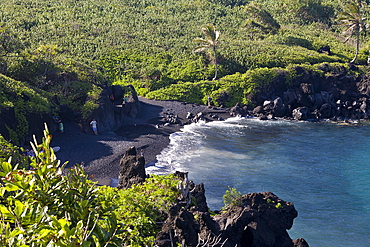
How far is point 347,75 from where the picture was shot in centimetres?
6112

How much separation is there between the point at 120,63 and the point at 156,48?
31.9 ft

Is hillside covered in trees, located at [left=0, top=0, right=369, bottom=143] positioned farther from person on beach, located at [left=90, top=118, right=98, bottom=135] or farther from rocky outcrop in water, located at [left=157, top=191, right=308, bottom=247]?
rocky outcrop in water, located at [left=157, top=191, right=308, bottom=247]

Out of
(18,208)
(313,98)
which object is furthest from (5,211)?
(313,98)

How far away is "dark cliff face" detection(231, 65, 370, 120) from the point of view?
53094 mm

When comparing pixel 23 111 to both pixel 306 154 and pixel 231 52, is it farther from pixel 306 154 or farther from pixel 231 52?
pixel 231 52

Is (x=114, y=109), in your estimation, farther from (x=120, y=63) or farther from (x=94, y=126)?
(x=120, y=63)

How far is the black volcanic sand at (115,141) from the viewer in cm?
3120

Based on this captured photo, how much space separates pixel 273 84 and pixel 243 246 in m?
44.3

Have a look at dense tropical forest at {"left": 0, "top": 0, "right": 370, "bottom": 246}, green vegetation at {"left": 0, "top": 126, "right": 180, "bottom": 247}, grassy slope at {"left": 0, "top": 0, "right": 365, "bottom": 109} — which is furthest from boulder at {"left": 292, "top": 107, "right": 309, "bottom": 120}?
green vegetation at {"left": 0, "top": 126, "right": 180, "bottom": 247}

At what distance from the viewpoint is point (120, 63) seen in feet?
221

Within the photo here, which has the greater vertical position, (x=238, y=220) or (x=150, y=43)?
(x=150, y=43)

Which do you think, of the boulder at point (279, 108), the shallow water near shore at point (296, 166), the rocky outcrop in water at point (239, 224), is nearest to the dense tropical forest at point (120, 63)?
the rocky outcrop in water at point (239, 224)

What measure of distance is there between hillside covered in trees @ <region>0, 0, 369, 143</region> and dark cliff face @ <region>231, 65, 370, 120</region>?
1.83 m

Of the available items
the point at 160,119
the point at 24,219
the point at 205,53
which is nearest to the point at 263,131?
the point at 160,119
